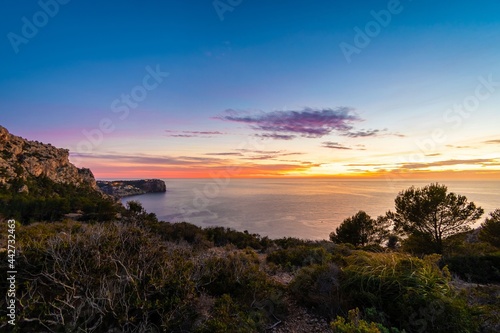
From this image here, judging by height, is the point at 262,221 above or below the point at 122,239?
below

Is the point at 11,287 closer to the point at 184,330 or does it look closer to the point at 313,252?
the point at 184,330

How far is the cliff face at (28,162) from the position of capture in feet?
94.2

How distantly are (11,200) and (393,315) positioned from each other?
27724 millimetres

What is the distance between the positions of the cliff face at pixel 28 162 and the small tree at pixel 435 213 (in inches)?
1487

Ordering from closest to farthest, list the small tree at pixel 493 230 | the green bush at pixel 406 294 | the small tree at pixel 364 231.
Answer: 1. the green bush at pixel 406 294
2. the small tree at pixel 493 230
3. the small tree at pixel 364 231

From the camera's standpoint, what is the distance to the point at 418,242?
1413 centimetres

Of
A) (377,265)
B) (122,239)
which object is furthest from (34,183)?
(377,265)

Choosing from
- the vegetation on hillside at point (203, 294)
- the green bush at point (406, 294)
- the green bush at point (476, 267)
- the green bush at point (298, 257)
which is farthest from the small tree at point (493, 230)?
the green bush at point (406, 294)

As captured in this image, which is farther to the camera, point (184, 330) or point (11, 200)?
point (11, 200)

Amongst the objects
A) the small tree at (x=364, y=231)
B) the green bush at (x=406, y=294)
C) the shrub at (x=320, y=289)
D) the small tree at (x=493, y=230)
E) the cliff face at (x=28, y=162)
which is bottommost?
the small tree at (x=364, y=231)

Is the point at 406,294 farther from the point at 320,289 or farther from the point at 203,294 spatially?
the point at 203,294

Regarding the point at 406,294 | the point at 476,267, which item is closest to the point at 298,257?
the point at 406,294

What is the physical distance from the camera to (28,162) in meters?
33.6

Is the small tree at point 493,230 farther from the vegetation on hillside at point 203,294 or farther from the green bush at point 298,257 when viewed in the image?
the green bush at point 298,257
